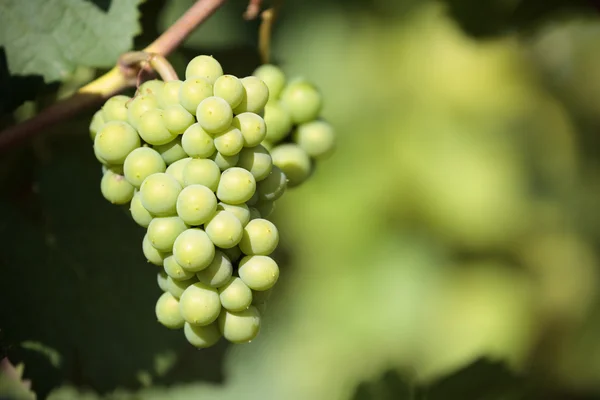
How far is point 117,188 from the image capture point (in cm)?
86

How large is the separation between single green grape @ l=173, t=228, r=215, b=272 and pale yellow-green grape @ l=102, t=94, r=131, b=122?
0.67 feet

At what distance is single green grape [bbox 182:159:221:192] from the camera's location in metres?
0.77

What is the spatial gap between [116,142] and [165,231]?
0.13 m

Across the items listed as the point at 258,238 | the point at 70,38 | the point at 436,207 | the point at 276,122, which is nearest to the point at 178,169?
the point at 258,238

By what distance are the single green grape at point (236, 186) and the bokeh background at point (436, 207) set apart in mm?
729

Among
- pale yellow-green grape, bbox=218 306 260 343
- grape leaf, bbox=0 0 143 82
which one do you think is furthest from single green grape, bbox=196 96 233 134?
grape leaf, bbox=0 0 143 82

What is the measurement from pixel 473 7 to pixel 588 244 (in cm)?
86

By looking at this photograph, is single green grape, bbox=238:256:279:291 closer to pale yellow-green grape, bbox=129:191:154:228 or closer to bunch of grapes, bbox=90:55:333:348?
bunch of grapes, bbox=90:55:333:348

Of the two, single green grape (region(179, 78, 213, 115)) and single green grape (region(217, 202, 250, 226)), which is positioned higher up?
single green grape (region(179, 78, 213, 115))

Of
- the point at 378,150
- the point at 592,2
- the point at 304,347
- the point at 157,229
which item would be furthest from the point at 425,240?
the point at 157,229

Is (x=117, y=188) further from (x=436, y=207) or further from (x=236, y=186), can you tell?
(x=436, y=207)

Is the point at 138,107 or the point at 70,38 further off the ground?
the point at 138,107

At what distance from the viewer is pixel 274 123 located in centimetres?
102

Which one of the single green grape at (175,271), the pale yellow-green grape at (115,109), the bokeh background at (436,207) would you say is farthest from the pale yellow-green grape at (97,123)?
the bokeh background at (436,207)
